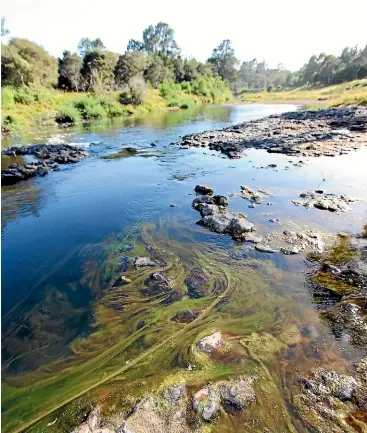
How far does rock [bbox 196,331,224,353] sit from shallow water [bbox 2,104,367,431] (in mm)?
260

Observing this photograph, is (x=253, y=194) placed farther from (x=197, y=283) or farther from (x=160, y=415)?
(x=160, y=415)

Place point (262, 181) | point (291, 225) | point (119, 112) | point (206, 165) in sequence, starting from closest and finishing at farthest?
point (291, 225), point (262, 181), point (206, 165), point (119, 112)

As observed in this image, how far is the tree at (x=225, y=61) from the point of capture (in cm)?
10619

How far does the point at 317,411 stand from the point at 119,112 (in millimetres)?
39740

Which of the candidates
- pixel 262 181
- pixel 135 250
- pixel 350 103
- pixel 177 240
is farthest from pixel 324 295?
pixel 350 103

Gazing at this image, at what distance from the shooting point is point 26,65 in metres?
33.1

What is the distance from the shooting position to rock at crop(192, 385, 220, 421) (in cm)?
344

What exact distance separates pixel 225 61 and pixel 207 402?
119799 mm

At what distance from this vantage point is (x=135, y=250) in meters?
7.10

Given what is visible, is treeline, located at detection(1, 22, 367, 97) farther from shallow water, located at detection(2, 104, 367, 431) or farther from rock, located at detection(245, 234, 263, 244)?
A: rock, located at detection(245, 234, 263, 244)

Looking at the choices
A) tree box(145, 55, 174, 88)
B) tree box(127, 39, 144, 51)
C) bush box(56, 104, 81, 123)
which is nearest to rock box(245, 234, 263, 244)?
bush box(56, 104, 81, 123)

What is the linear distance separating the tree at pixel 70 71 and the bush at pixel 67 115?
14.7 m

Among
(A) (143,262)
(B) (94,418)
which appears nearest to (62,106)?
(A) (143,262)

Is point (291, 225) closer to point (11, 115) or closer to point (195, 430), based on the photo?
point (195, 430)
